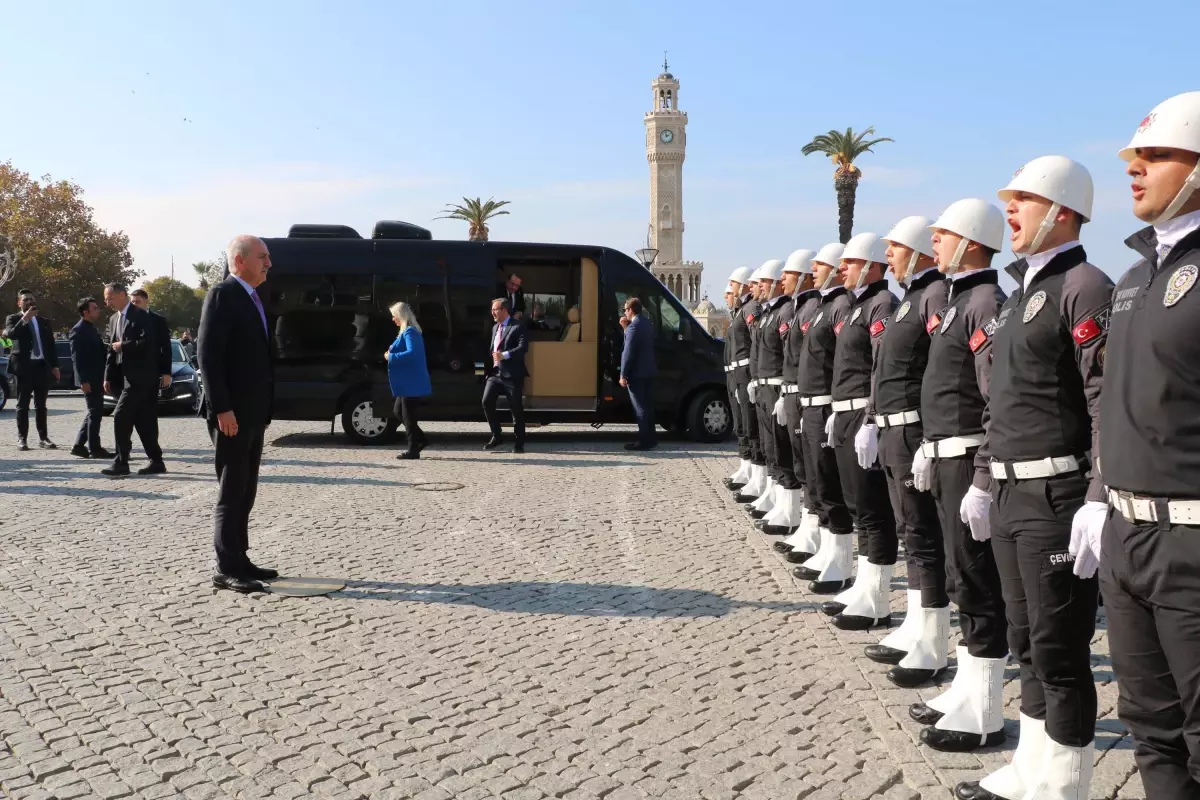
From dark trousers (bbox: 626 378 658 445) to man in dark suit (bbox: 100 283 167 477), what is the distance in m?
5.84

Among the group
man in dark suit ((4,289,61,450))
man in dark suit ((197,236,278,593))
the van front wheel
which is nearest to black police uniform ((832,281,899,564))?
man in dark suit ((197,236,278,593))

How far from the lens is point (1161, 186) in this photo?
2.80 meters

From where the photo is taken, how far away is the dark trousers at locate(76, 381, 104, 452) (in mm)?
13297

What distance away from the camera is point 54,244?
167ft

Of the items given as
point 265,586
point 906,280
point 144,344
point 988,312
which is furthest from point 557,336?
point 988,312

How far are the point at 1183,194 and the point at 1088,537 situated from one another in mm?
961

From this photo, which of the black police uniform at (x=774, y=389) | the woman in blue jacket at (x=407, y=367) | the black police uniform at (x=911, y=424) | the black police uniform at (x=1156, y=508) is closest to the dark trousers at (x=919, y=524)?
the black police uniform at (x=911, y=424)

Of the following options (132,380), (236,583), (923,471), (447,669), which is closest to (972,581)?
(923,471)

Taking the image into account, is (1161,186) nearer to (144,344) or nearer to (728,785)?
(728,785)

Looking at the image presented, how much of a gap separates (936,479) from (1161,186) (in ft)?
6.63

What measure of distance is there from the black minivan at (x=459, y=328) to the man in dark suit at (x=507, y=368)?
729mm

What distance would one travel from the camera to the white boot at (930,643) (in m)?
5.04

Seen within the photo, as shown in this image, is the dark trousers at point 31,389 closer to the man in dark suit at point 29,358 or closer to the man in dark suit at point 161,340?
the man in dark suit at point 29,358

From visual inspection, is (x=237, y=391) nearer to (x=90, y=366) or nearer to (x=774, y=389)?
(x=774, y=389)
